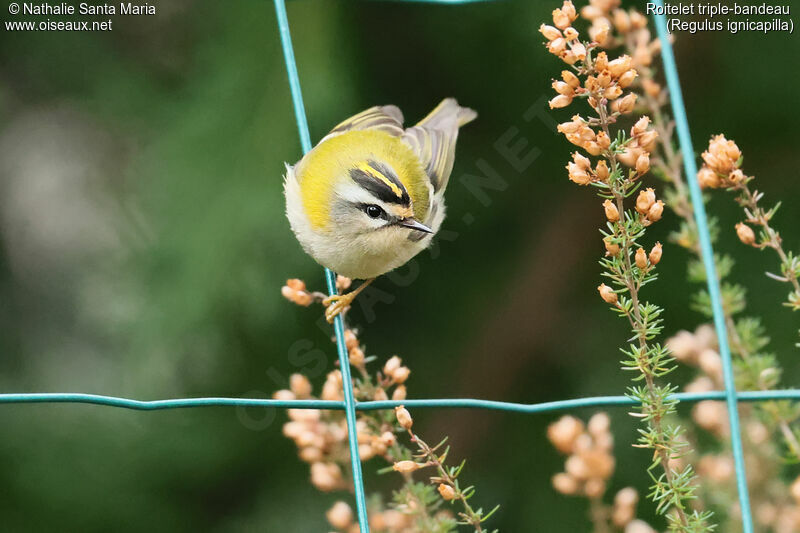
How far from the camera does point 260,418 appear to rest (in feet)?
7.94

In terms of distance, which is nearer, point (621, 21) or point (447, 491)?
point (447, 491)

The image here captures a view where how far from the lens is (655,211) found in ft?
3.64

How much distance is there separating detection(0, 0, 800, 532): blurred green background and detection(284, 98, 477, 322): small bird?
15 centimetres

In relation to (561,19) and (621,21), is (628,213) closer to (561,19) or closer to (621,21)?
(561,19)

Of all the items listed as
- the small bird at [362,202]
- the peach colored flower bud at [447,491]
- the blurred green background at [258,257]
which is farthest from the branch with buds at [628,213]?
the blurred green background at [258,257]

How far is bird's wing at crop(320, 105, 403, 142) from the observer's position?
2.41m

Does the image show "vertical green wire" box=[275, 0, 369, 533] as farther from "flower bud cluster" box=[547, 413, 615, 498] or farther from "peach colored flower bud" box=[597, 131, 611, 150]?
"peach colored flower bud" box=[597, 131, 611, 150]

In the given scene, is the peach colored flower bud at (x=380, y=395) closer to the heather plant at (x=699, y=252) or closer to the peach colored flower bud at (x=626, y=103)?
the heather plant at (x=699, y=252)

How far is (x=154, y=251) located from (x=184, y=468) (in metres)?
0.61

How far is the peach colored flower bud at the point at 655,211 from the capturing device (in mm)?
1100

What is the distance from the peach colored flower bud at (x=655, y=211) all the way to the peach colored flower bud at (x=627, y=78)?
0.53ft

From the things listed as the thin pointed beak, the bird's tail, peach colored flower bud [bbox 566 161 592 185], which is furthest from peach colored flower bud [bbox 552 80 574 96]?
the bird's tail

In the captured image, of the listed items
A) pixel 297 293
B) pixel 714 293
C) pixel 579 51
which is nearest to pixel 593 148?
pixel 579 51

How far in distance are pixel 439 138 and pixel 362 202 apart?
0.46 meters
